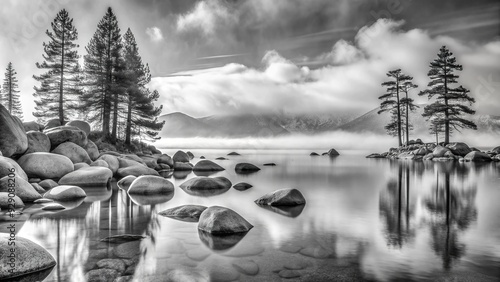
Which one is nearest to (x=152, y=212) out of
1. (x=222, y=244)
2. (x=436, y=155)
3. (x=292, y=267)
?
(x=222, y=244)

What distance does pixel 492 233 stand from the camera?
25.1ft

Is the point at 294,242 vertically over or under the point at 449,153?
under

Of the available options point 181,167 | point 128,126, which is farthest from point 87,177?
point 128,126

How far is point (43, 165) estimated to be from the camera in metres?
15.4

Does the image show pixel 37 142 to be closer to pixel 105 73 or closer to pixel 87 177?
pixel 87 177

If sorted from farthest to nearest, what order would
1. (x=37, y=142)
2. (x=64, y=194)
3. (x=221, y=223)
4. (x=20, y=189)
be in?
(x=37, y=142) → (x=64, y=194) → (x=20, y=189) → (x=221, y=223)

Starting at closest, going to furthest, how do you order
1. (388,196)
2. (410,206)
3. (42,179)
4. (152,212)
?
(152,212) → (410,206) → (388,196) → (42,179)

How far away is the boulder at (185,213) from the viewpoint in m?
8.93

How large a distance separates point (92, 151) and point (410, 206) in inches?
779

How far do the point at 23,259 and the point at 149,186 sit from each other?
9429 millimetres

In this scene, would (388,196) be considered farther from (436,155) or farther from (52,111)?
(52,111)

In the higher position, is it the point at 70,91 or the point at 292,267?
the point at 70,91

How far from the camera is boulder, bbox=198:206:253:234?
7203mm

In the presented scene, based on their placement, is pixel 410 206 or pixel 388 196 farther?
pixel 388 196
